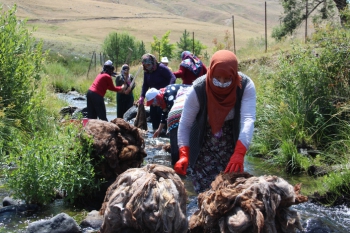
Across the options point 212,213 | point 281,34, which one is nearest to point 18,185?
point 212,213

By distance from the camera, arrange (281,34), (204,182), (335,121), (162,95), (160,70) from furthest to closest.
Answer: (281,34) < (160,70) < (335,121) < (162,95) < (204,182)

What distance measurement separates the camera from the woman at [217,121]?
3.94 metres

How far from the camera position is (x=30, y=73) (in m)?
8.99

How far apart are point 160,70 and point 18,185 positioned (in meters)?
5.33

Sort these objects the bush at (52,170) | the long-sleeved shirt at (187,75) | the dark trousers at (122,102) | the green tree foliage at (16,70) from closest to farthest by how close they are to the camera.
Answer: the bush at (52,170) < the green tree foliage at (16,70) < the long-sleeved shirt at (187,75) < the dark trousers at (122,102)

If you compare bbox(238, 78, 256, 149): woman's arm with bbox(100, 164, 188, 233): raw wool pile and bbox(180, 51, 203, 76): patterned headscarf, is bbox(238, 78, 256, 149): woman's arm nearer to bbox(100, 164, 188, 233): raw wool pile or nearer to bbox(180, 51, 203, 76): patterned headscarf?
bbox(100, 164, 188, 233): raw wool pile

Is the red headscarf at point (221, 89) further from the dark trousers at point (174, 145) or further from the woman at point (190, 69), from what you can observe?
the woman at point (190, 69)

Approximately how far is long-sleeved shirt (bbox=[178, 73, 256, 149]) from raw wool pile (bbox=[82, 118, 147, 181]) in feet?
6.06

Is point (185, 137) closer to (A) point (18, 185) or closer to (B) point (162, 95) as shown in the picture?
(A) point (18, 185)

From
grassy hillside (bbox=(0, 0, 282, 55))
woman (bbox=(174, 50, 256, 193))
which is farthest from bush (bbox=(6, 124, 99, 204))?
grassy hillside (bbox=(0, 0, 282, 55))

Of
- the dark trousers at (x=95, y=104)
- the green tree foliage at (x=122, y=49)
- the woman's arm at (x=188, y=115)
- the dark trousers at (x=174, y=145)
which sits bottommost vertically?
the dark trousers at (x=174, y=145)

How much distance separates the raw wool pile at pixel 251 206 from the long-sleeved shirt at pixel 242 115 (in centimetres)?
37

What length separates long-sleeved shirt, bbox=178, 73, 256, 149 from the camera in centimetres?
393

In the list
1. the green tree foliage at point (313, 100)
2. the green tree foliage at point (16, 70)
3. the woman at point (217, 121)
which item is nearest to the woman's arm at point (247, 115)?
the woman at point (217, 121)
